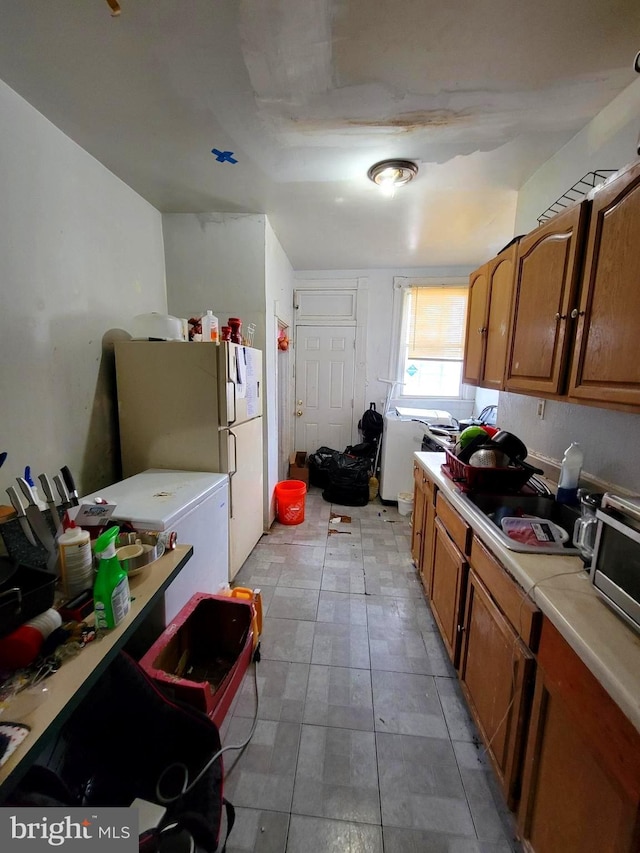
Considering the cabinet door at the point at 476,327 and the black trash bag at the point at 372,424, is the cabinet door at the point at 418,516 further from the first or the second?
the black trash bag at the point at 372,424

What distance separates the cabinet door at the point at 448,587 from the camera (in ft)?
4.84

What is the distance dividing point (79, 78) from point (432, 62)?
1346 millimetres

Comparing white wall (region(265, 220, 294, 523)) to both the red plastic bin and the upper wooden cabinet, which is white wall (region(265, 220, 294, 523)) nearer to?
the red plastic bin

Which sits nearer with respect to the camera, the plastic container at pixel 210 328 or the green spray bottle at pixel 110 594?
the green spray bottle at pixel 110 594

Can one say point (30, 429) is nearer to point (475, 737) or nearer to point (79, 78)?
point (79, 78)

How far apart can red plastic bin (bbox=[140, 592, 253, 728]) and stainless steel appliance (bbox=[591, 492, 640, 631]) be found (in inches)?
52.0

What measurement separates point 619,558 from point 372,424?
3060 mm

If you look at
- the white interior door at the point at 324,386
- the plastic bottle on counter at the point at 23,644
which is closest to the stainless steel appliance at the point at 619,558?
the plastic bottle on counter at the point at 23,644

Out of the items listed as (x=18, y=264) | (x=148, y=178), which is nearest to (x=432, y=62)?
(x=148, y=178)

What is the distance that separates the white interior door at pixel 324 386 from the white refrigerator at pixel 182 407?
1.94 m

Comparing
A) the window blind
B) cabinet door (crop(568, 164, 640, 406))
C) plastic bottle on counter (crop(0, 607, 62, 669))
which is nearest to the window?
the window blind

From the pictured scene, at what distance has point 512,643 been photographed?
102 cm

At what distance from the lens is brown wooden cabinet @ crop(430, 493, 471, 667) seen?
1.47 metres

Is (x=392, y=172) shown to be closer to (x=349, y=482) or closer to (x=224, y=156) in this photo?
(x=224, y=156)
